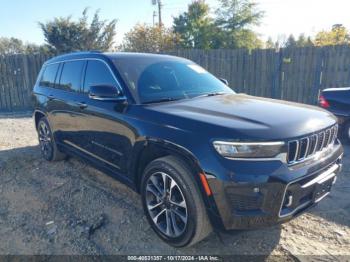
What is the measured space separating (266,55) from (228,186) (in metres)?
9.15

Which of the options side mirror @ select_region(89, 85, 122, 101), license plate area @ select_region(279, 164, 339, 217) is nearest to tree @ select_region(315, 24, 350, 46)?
license plate area @ select_region(279, 164, 339, 217)

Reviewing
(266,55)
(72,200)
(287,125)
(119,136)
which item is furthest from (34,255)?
(266,55)

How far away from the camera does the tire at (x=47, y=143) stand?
495cm

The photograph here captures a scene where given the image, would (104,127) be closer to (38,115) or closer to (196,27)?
(38,115)

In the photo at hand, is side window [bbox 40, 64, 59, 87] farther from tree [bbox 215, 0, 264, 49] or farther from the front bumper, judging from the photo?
tree [bbox 215, 0, 264, 49]

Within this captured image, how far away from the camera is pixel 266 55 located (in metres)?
10.4

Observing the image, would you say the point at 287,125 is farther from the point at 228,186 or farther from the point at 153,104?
the point at 153,104

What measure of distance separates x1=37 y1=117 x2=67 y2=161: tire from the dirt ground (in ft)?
1.56

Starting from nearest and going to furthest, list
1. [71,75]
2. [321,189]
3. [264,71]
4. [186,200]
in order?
[186,200]
[321,189]
[71,75]
[264,71]

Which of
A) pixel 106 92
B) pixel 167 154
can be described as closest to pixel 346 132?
pixel 167 154

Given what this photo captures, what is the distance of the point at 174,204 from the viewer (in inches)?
106

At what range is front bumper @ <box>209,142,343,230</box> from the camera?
2.25 m

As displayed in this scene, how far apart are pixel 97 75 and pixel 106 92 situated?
2.31ft

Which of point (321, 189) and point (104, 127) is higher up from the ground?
point (104, 127)
